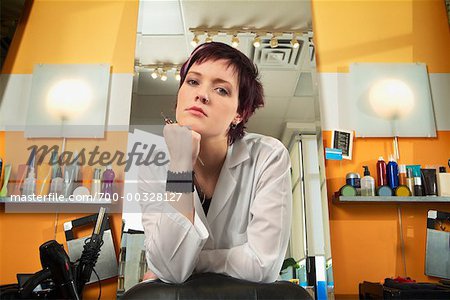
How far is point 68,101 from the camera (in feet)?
7.56

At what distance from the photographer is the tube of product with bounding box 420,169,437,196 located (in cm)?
211

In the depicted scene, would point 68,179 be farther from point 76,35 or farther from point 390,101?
point 390,101

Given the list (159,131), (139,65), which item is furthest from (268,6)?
(159,131)

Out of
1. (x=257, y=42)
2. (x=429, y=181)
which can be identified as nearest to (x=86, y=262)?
(x=257, y=42)

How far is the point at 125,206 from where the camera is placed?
6.73 ft

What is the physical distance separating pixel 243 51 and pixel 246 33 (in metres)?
0.15

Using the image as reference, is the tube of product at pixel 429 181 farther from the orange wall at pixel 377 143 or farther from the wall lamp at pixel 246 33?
the wall lamp at pixel 246 33

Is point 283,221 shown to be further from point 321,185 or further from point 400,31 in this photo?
point 400,31

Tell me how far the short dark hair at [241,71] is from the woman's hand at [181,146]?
0.24 metres

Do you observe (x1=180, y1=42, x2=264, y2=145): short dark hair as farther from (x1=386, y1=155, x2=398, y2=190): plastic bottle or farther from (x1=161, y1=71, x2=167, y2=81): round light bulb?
(x1=386, y1=155, x2=398, y2=190): plastic bottle

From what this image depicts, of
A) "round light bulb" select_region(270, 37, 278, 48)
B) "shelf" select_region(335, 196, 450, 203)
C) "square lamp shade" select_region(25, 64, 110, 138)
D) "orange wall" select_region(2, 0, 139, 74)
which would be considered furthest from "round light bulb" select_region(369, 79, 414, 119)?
Result: "square lamp shade" select_region(25, 64, 110, 138)

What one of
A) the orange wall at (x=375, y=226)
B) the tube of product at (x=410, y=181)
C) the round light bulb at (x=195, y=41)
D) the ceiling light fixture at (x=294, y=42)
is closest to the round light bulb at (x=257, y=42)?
the ceiling light fixture at (x=294, y=42)

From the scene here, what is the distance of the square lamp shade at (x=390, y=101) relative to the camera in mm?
2266

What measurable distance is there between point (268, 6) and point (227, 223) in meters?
1.36
